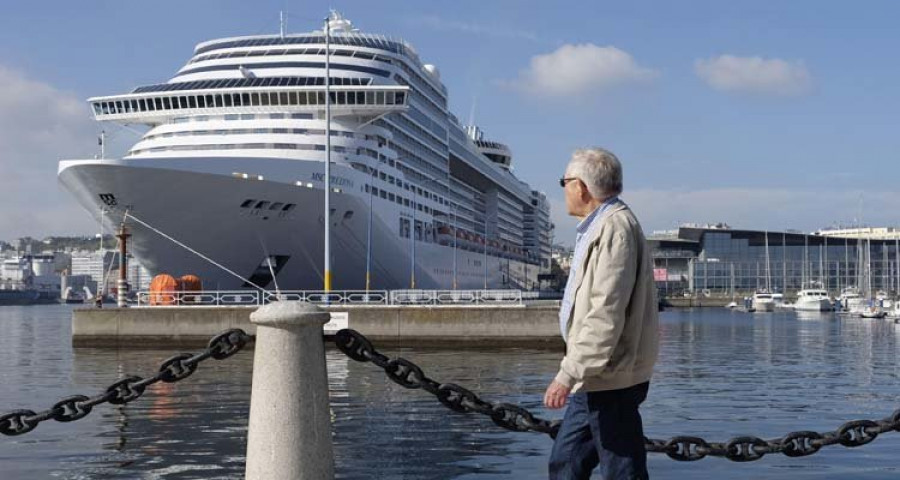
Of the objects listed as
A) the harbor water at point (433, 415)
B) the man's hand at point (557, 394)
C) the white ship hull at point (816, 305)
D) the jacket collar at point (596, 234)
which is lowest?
the harbor water at point (433, 415)

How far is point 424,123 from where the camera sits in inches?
2404

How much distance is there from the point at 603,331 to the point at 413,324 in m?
26.1

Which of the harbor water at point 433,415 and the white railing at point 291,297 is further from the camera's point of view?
the white railing at point 291,297

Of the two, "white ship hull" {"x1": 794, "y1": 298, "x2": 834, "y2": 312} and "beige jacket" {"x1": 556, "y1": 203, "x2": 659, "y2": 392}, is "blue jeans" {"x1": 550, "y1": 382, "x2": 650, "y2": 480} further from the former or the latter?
"white ship hull" {"x1": 794, "y1": 298, "x2": 834, "y2": 312}

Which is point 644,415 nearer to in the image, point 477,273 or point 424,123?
point 424,123

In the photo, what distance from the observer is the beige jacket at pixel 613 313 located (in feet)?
15.7

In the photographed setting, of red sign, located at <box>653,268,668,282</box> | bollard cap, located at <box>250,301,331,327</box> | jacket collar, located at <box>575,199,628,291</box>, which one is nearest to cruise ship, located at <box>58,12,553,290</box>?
bollard cap, located at <box>250,301,331,327</box>

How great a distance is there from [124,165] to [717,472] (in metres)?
30.3

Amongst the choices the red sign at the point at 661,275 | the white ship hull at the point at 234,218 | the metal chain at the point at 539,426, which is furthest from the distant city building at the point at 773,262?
the metal chain at the point at 539,426

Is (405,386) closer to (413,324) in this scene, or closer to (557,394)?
(557,394)

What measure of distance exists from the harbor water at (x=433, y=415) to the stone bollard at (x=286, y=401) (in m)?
3.98

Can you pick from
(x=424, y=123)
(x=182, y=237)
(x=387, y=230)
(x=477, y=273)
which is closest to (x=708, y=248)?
(x=477, y=273)

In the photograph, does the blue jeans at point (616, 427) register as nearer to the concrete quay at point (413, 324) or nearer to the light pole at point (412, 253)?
the concrete quay at point (413, 324)

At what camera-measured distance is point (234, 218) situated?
38.7 metres
